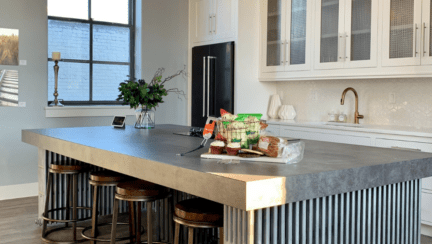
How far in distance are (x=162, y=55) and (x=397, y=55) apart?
10.4 ft

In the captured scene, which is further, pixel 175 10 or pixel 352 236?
pixel 175 10

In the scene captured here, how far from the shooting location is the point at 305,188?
164cm

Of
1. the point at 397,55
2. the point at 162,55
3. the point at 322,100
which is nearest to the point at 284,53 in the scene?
the point at 322,100

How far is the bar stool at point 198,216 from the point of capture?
80.0 inches

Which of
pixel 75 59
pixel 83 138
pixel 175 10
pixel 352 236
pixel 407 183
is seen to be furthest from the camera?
pixel 175 10

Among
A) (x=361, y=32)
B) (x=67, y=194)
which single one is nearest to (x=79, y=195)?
(x=67, y=194)

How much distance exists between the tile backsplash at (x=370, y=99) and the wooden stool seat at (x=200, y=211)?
113 inches

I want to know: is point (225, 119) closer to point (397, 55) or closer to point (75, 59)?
point (397, 55)

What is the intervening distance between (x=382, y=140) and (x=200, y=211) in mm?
2388

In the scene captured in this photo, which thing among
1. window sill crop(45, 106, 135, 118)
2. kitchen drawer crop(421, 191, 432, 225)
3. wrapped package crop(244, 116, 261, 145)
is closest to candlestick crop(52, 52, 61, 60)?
window sill crop(45, 106, 135, 118)

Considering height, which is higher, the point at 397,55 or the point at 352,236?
the point at 397,55

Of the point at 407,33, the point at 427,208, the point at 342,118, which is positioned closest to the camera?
the point at 427,208

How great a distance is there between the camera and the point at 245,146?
2.06m

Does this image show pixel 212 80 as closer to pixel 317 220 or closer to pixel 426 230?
pixel 426 230
